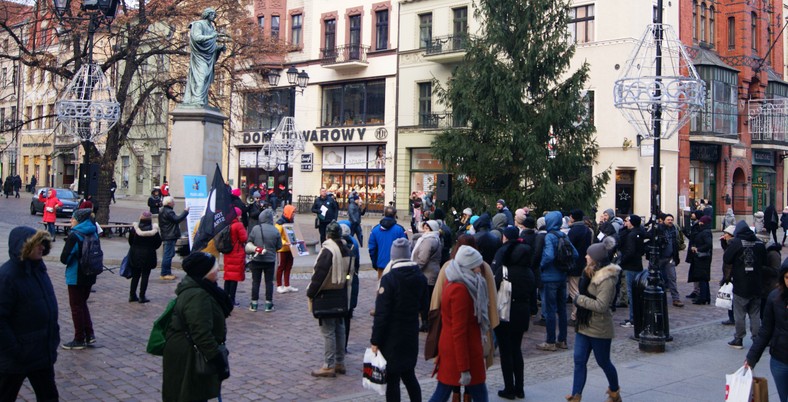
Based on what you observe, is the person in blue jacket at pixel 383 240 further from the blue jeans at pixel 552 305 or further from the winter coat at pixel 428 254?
the blue jeans at pixel 552 305

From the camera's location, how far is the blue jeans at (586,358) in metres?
6.89

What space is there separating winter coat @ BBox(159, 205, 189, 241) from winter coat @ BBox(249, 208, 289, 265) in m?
3.44

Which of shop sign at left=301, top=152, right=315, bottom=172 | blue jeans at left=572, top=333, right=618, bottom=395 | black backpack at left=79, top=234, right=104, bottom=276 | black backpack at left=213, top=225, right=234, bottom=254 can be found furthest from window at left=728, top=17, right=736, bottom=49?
black backpack at left=79, top=234, right=104, bottom=276

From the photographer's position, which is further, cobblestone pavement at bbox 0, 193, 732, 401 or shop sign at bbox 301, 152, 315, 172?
shop sign at bbox 301, 152, 315, 172

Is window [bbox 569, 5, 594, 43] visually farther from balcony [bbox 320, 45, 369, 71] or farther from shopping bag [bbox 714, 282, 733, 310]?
shopping bag [bbox 714, 282, 733, 310]

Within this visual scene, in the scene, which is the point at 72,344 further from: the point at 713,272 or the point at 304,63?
the point at 304,63

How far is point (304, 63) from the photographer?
43.6 meters

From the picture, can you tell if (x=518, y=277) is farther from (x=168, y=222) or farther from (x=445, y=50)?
(x=445, y=50)

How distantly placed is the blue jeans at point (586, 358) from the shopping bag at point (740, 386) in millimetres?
1497

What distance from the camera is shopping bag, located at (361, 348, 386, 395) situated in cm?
584

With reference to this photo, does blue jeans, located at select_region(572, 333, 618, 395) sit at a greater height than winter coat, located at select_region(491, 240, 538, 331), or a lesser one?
lesser

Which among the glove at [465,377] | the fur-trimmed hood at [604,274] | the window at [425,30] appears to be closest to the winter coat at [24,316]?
the glove at [465,377]

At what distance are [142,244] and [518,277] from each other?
6992 millimetres

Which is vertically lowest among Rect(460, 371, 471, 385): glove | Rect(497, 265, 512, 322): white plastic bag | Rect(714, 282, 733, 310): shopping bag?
Rect(460, 371, 471, 385): glove
